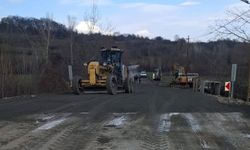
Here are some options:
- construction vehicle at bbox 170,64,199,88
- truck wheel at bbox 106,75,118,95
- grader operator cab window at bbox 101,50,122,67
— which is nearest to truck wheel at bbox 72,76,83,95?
truck wheel at bbox 106,75,118,95

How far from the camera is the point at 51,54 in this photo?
5481 cm

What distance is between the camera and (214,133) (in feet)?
43.1

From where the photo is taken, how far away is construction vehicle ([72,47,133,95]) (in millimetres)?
34156

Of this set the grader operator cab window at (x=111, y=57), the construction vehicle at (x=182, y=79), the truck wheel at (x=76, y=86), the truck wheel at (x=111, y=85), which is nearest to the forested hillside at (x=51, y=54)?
the truck wheel at (x=76, y=86)

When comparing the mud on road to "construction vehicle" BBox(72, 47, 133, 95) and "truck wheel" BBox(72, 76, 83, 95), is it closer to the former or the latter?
"truck wheel" BBox(72, 76, 83, 95)

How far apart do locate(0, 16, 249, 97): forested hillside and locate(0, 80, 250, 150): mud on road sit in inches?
564

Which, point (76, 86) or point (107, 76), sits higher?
point (107, 76)

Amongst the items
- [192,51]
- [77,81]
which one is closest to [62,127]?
[77,81]

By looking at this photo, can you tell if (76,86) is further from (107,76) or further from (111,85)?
(111,85)

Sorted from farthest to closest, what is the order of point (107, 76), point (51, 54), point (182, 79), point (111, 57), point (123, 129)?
point (182, 79)
point (51, 54)
point (111, 57)
point (107, 76)
point (123, 129)

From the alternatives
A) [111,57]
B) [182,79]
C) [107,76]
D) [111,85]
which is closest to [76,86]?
[107,76]

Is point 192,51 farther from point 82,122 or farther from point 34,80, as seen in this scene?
point 82,122

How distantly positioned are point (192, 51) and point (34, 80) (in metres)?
84.9

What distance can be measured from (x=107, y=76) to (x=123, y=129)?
66.4ft
